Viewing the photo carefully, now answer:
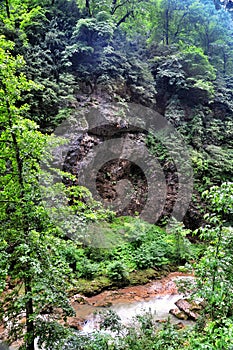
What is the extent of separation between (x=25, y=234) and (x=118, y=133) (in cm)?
917

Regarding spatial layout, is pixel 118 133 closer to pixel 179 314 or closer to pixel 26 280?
pixel 179 314

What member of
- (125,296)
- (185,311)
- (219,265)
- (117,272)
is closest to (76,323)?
(125,296)

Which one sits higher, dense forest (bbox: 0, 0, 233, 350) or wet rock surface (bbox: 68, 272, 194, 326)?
dense forest (bbox: 0, 0, 233, 350)

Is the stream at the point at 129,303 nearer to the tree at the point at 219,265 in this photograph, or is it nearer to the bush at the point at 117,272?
the bush at the point at 117,272

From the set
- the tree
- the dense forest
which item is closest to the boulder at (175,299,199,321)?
the dense forest

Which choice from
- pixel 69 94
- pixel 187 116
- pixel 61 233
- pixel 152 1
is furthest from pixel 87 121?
pixel 152 1

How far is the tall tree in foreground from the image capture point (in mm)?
3057

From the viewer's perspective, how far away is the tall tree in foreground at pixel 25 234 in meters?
3.06

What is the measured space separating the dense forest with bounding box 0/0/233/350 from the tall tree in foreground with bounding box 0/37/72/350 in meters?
0.03

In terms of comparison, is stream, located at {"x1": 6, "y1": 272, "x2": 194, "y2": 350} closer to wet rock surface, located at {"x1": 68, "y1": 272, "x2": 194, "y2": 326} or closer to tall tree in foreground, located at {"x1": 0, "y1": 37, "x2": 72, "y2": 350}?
wet rock surface, located at {"x1": 68, "y1": 272, "x2": 194, "y2": 326}

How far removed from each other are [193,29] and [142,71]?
6500mm

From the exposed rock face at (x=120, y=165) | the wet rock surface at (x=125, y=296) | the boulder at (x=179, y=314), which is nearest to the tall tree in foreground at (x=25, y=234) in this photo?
the wet rock surface at (x=125, y=296)

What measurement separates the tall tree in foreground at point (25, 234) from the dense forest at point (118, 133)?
25mm

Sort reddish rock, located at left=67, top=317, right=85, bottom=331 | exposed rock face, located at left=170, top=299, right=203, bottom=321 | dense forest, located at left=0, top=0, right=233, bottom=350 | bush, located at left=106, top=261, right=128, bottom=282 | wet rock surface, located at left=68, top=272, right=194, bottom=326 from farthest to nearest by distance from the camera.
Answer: bush, located at left=106, top=261, right=128, bottom=282 < wet rock surface, located at left=68, top=272, right=194, bottom=326 < exposed rock face, located at left=170, top=299, right=203, bottom=321 < reddish rock, located at left=67, top=317, right=85, bottom=331 < dense forest, located at left=0, top=0, right=233, bottom=350
